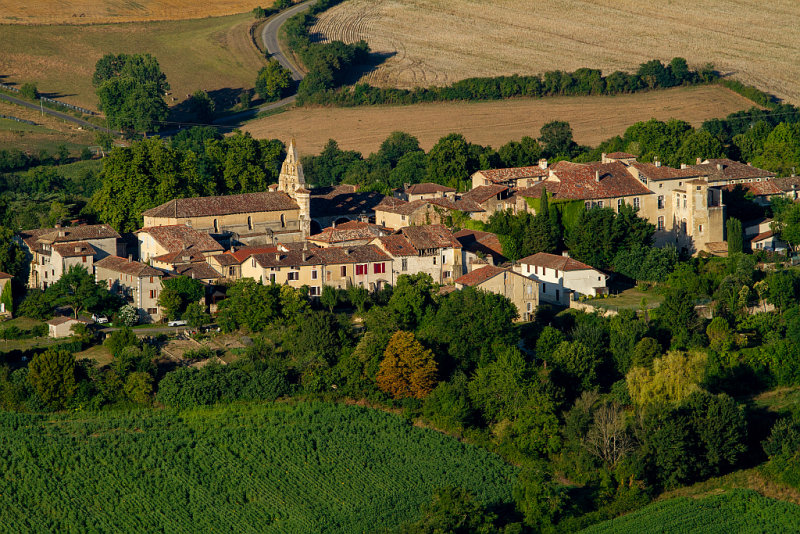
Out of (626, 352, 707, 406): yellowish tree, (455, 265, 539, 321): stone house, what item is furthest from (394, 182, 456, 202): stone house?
(626, 352, 707, 406): yellowish tree

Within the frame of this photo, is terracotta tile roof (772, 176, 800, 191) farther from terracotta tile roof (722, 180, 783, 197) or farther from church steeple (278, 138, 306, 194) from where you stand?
church steeple (278, 138, 306, 194)

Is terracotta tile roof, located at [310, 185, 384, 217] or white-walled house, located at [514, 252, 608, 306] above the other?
terracotta tile roof, located at [310, 185, 384, 217]

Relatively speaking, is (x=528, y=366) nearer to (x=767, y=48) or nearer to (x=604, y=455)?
(x=604, y=455)

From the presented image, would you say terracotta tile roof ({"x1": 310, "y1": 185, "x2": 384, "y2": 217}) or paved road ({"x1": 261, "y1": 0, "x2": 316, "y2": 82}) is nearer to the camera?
terracotta tile roof ({"x1": 310, "y1": 185, "x2": 384, "y2": 217})

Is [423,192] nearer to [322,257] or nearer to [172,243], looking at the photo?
[322,257]

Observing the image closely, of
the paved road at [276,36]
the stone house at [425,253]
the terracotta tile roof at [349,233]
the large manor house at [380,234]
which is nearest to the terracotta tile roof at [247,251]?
the large manor house at [380,234]

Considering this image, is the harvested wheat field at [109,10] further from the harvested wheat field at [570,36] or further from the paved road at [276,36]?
the harvested wheat field at [570,36]

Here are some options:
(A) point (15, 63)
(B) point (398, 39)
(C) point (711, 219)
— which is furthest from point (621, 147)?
(A) point (15, 63)
